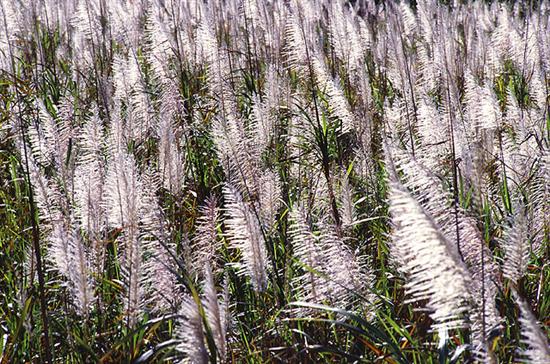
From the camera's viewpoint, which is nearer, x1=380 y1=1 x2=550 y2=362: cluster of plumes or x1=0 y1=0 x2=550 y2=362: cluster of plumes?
x1=380 y1=1 x2=550 y2=362: cluster of plumes

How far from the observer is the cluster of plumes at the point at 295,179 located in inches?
71.2

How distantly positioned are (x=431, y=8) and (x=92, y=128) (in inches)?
168

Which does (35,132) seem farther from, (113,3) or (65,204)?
(113,3)

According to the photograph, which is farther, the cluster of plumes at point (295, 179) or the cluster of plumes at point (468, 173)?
the cluster of plumes at point (295, 179)

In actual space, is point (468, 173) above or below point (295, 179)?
below

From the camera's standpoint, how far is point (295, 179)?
372 centimetres

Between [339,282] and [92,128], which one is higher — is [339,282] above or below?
below

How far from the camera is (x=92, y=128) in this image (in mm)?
3256

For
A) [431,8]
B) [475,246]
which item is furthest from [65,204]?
[431,8]

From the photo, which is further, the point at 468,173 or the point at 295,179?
the point at 295,179

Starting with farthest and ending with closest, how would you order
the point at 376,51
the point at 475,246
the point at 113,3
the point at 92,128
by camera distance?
the point at 113,3 → the point at 376,51 → the point at 92,128 → the point at 475,246

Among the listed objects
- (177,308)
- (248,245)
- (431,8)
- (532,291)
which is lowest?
(532,291)

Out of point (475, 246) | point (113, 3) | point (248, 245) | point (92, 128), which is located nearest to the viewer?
point (475, 246)

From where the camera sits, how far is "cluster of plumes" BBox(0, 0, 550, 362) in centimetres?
181
